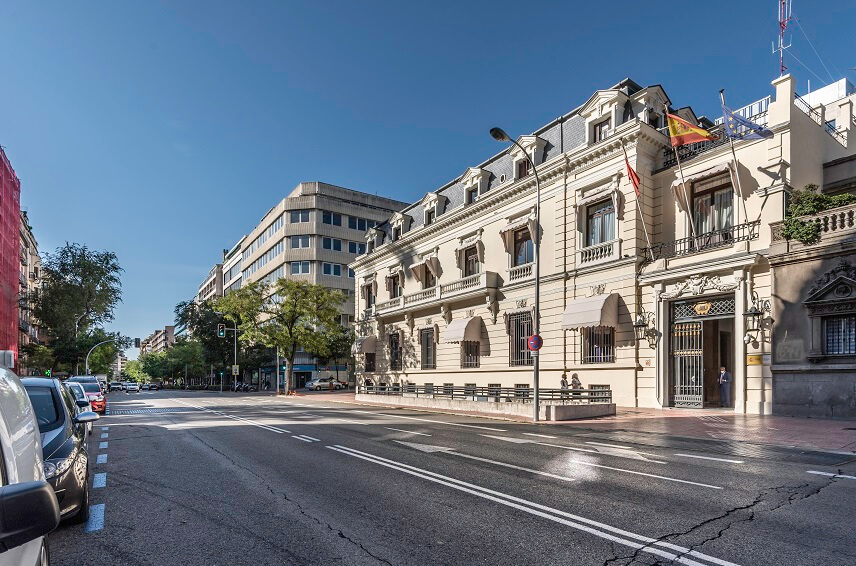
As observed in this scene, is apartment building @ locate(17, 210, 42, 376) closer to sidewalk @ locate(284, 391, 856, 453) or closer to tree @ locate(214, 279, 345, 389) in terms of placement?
tree @ locate(214, 279, 345, 389)

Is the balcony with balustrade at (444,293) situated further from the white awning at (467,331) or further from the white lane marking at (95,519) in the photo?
the white lane marking at (95,519)

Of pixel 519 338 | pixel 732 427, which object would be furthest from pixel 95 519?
pixel 519 338

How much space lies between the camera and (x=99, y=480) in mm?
8375

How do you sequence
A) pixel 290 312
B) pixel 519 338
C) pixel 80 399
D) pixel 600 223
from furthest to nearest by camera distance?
pixel 290 312
pixel 519 338
pixel 600 223
pixel 80 399

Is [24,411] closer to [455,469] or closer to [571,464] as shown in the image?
[455,469]

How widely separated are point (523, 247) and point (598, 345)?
7.57 m

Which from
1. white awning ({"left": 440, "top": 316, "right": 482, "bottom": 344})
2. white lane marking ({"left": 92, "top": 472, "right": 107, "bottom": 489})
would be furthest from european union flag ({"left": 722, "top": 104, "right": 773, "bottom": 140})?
white lane marking ({"left": 92, "top": 472, "right": 107, "bottom": 489})

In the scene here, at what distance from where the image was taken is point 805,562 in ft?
14.8

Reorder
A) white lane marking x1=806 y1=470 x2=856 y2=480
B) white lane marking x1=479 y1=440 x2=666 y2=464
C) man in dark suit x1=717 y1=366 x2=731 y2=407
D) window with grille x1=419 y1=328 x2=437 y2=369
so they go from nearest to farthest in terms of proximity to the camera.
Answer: white lane marking x1=806 y1=470 x2=856 y2=480
white lane marking x1=479 y1=440 x2=666 y2=464
man in dark suit x1=717 y1=366 x2=731 y2=407
window with grille x1=419 y1=328 x2=437 y2=369

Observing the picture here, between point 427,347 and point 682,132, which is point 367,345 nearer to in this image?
point 427,347

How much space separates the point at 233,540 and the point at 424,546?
1859 millimetres

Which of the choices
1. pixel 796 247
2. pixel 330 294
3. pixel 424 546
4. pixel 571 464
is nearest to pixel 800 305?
pixel 796 247

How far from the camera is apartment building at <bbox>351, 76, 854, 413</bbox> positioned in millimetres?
19688

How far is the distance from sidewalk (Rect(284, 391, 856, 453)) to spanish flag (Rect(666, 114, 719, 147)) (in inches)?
392
